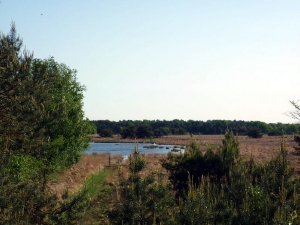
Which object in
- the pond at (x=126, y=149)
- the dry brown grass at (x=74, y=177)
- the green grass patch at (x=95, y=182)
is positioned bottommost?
the green grass patch at (x=95, y=182)

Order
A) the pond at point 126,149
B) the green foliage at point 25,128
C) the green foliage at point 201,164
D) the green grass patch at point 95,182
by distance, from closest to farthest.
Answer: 1. the green foliage at point 25,128
2. the green foliage at point 201,164
3. the green grass patch at point 95,182
4. the pond at point 126,149

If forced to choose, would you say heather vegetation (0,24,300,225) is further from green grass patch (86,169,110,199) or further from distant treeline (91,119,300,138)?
distant treeline (91,119,300,138)

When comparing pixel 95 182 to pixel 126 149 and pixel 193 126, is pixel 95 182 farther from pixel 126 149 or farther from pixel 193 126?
pixel 193 126

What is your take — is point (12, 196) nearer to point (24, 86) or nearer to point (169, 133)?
point (24, 86)

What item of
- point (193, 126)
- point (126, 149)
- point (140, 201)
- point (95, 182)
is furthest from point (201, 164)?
point (193, 126)

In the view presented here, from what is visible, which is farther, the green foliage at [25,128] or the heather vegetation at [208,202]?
the green foliage at [25,128]

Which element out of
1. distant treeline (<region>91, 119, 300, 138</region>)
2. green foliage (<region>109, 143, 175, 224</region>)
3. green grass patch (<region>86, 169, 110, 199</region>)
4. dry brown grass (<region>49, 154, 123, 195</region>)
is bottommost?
green grass patch (<region>86, 169, 110, 199</region>)

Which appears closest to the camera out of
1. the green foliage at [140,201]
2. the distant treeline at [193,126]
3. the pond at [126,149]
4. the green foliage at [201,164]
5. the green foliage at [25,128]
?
the green foliage at [140,201]

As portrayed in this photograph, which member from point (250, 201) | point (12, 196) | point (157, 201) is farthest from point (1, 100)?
point (250, 201)

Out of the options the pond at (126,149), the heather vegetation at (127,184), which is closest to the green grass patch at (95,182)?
the heather vegetation at (127,184)

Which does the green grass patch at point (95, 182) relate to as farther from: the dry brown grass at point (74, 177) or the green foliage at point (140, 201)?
the green foliage at point (140, 201)

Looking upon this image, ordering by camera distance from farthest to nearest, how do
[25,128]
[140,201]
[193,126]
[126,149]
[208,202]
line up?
1. [193,126]
2. [126,149]
3. [25,128]
4. [140,201]
5. [208,202]

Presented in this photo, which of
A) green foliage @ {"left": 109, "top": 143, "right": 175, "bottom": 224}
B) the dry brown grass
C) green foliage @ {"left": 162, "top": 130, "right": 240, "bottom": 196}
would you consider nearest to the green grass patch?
the dry brown grass

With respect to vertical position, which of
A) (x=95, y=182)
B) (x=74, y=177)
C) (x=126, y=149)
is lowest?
(x=95, y=182)
